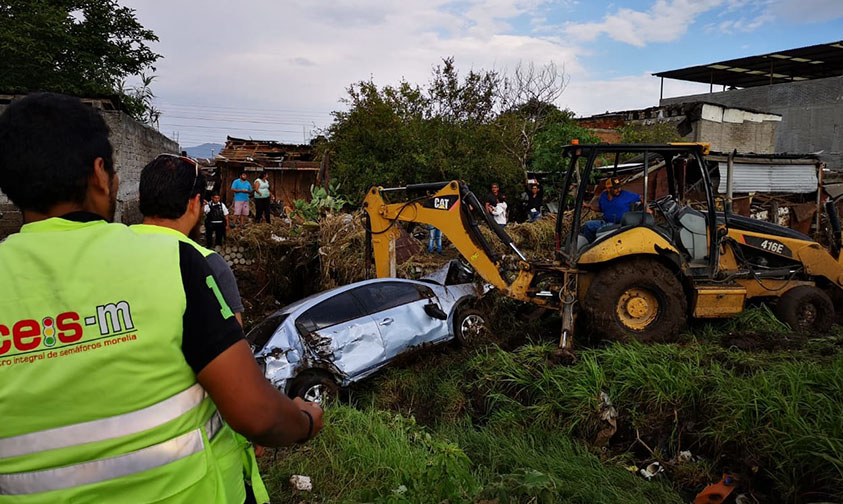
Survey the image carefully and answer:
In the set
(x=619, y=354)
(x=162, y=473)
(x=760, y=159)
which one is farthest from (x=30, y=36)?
(x=760, y=159)

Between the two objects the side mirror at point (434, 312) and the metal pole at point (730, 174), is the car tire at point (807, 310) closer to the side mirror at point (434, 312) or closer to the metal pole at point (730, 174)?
the side mirror at point (434, 312)

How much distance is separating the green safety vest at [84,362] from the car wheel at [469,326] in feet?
21.7

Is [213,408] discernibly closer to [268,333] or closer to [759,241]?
[268,333]

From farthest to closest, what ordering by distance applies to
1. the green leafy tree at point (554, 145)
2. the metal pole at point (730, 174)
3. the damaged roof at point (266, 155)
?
the damaged roof at point (266, 155) → the green leafy tree at point (554, 145) → the metal pole at point (730, 174)

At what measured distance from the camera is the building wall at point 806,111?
21.5 metres

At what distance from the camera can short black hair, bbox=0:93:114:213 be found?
4.09 feet

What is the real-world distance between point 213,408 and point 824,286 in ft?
28.2

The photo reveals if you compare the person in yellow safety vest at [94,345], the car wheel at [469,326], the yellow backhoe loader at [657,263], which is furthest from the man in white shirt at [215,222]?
the person in yellow safety vest at [94,345]

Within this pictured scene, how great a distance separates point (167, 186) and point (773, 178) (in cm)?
1711

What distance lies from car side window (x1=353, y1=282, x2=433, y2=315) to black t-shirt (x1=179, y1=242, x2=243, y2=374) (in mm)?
5708

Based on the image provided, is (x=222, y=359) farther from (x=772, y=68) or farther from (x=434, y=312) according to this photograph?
(x=772, y=68)

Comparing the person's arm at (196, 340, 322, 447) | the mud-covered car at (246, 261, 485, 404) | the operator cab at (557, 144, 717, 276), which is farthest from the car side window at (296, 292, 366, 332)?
the person's arm at (196, 340, 322, 447)

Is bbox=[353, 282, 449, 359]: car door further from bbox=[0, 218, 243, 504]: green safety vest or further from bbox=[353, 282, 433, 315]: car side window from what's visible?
bbox=[0, 218, 243, 504]: green safety vest

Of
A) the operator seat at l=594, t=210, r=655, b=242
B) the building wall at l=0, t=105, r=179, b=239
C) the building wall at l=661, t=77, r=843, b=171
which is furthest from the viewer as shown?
the building wall at l=661, t=77, r=843, b=171
